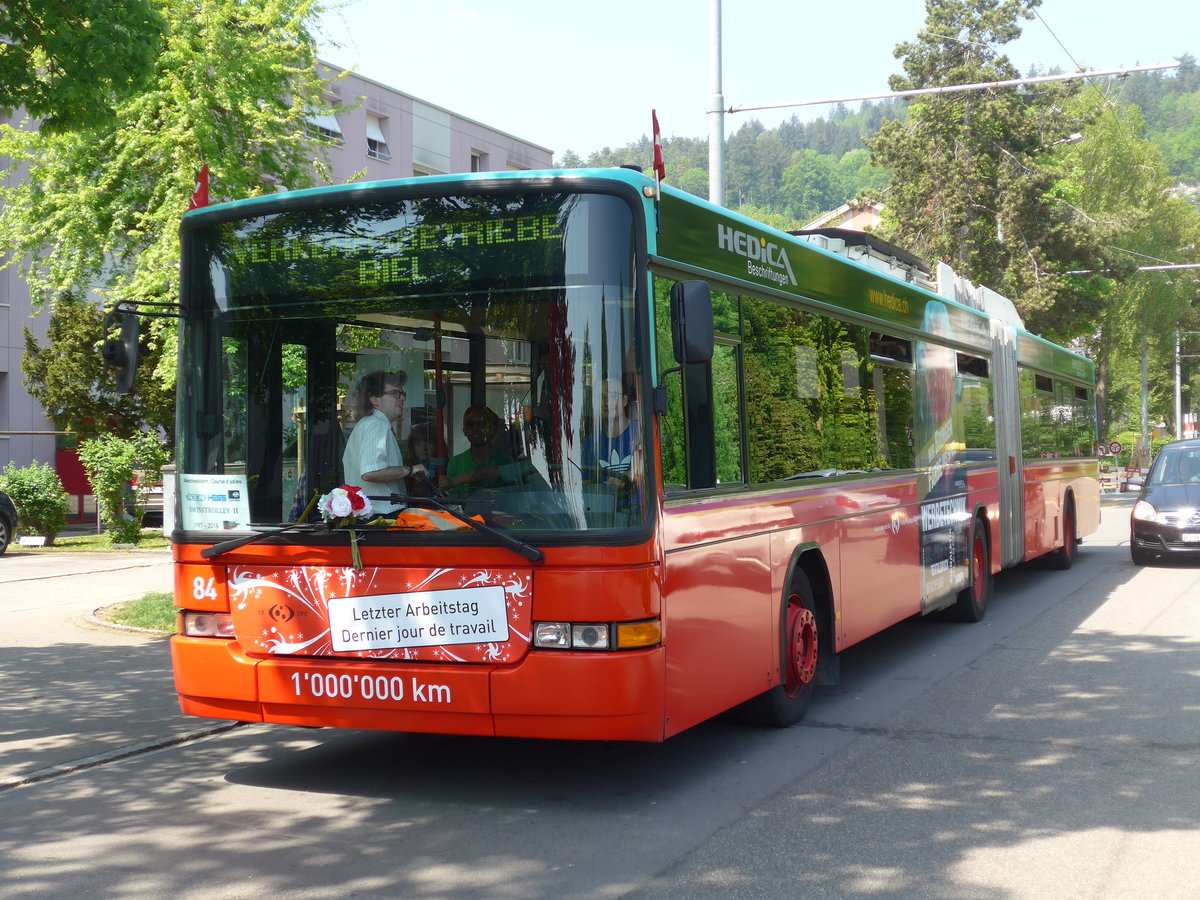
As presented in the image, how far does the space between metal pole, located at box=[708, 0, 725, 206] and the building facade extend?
57.1 ft

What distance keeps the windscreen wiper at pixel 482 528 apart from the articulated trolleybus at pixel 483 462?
0.01 metres

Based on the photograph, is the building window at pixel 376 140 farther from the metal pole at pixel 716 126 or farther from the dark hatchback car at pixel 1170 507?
the dark hatchback car at pixel 1170 507

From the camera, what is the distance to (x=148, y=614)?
12992 mm

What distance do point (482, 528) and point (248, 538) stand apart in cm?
124

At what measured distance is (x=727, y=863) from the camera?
505cm

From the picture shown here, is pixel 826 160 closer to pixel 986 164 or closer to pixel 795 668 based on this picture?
pixel 986 164

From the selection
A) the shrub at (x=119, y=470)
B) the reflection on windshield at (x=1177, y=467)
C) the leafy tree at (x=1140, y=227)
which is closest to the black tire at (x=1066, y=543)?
the reflection on windshield at (x=1177, y=467)

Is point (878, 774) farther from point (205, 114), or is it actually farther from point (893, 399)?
point (205, 114)

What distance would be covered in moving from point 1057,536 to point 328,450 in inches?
499

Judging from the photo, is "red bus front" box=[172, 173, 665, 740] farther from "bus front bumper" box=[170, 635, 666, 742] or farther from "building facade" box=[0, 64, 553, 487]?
"building facade" box=[0, 64, 553, 487]

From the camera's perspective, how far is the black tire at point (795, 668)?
745cm

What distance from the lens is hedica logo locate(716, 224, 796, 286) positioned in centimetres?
696

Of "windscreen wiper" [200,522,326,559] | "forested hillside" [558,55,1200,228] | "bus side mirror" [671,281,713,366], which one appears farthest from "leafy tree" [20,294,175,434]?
"forested hillside" [558,55,1200,228]

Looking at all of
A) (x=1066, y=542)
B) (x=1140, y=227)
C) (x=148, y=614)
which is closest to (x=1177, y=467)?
(x=1066, y=542)
